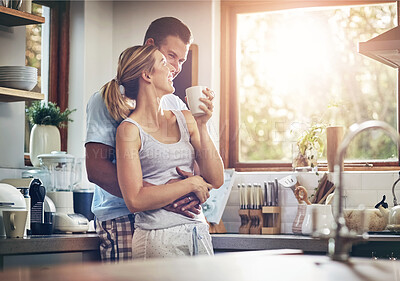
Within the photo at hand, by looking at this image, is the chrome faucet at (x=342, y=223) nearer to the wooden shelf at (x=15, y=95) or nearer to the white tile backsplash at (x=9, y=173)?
the wooden shelf at (x=15, y=95)

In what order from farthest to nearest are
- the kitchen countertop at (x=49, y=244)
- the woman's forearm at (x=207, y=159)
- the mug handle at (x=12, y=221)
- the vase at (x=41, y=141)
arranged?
the vase at (x=41, y=141) < the woman's forearm at (x=207, y=159) < the mug handle at (x=12, y=221) < the kitchen countertop at (x=49, y=244)

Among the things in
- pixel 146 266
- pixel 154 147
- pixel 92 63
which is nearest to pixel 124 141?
pixel 154 147

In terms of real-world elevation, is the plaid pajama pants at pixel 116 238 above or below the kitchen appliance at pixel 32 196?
below

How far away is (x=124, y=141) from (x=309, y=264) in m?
1.86

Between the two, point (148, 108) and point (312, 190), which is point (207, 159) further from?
point (312, 190)

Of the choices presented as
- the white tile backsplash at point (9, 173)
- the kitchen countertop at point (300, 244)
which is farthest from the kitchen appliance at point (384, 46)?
the white tile backsplash at point (9, 173)

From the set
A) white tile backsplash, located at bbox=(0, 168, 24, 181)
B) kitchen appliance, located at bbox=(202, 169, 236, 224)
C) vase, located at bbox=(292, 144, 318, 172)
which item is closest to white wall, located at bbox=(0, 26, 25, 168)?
white tile backsplash, located at bbox=(0, 168, 24, 181)

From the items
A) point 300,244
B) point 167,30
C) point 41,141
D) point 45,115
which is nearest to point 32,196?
point 41,141

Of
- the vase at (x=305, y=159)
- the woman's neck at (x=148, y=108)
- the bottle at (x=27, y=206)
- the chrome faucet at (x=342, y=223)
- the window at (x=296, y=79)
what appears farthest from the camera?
the window at (x=296, y=79)

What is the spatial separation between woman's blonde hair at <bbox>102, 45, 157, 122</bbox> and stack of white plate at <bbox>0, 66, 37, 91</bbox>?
0.42m

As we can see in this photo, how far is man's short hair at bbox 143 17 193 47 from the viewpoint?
4203 mm

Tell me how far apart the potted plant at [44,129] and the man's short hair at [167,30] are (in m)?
0.71

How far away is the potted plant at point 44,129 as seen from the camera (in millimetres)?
4164

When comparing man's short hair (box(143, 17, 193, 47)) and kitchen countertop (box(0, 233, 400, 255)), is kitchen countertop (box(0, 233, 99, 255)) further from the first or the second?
man's short hair (box(143, 17, 193, 47))
